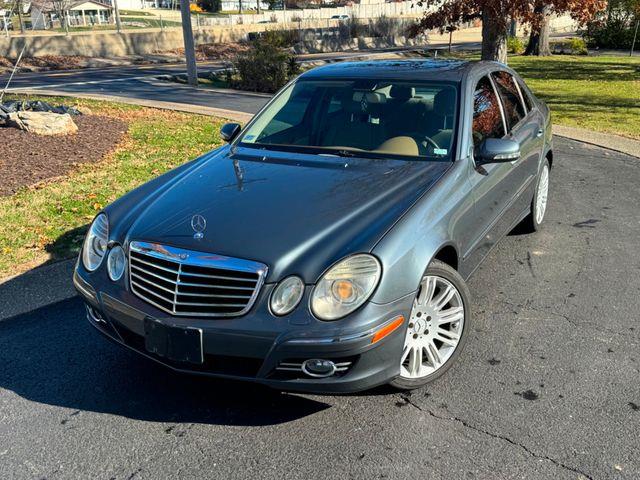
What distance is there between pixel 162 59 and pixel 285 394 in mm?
32266

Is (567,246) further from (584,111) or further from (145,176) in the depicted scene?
(584,111)

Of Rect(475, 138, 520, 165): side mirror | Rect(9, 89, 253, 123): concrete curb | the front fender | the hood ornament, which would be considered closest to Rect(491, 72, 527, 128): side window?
Rect(475, 138, 520, 165): side mirror

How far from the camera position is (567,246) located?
561cm

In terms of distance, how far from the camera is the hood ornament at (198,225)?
313cm

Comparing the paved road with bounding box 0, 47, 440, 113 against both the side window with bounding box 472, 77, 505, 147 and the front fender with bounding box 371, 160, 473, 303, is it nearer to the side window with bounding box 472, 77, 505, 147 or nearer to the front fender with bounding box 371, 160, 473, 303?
the side window with bounding box 472, 77, 505, 147

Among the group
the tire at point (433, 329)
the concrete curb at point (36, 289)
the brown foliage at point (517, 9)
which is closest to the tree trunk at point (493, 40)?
the brown foliage at point (517, 9)

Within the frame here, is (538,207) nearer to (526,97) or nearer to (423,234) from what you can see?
(526,97)

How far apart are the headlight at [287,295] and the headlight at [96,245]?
1.11 m

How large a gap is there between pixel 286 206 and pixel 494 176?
5.42ft

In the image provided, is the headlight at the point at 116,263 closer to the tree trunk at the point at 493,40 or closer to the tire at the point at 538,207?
the tire at the point at 538,207

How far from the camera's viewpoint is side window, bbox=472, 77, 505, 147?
4.29m


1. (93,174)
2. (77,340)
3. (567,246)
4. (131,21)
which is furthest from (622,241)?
(131,21)

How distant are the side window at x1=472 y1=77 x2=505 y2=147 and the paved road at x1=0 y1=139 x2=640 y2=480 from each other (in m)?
1.20

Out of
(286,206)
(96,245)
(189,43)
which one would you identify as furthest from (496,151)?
(189,43)
